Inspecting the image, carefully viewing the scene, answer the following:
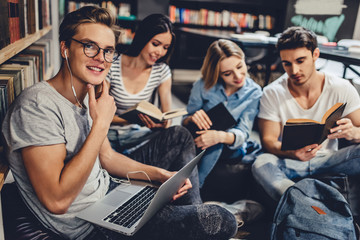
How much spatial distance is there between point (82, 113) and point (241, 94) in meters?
1.17

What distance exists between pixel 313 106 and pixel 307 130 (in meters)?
0.41

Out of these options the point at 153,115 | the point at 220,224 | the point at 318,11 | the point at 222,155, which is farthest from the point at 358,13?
the point at 220,224

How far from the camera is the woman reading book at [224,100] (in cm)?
192

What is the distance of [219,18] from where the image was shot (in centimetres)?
634

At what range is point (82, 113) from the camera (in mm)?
1142

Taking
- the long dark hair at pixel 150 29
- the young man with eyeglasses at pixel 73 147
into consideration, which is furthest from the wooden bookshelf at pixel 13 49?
the long dark hair at pixel 150 29

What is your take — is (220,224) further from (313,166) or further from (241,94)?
(241,94)

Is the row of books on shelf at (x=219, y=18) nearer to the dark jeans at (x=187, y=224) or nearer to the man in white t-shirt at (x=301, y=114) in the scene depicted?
the man in white t-shirt at (x=301, y=114)

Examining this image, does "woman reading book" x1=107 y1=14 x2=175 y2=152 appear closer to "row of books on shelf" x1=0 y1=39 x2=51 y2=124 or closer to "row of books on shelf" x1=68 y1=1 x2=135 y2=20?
"row of books on shelf" x1=0 y1=39 x2=51 y2=124

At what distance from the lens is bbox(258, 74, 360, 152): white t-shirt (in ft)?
6.12

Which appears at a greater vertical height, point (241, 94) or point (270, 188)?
point (241, 94)

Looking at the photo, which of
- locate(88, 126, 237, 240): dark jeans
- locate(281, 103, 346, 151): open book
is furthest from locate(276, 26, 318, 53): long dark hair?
locate(88, 126, 237, 240): dark jeans

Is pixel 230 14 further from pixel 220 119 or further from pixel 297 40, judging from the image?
pixel 220 119

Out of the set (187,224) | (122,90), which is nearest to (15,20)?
(122,90)
